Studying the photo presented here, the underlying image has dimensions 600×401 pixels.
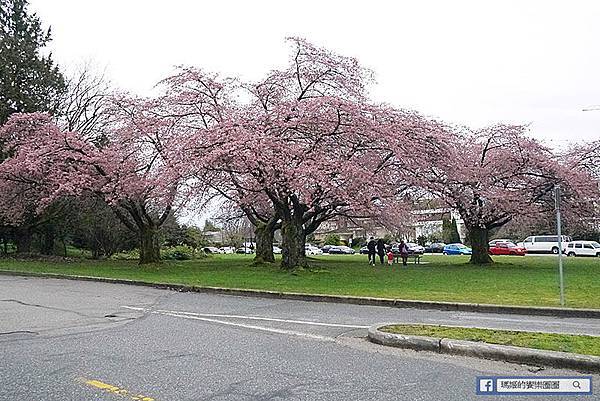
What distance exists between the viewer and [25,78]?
118 ft

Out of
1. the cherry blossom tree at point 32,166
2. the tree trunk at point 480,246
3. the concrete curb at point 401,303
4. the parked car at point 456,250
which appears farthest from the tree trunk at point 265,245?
the parked car at point 456,250

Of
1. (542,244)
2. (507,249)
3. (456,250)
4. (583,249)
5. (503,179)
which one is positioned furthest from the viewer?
(456,250)

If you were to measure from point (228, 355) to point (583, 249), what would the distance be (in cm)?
5441

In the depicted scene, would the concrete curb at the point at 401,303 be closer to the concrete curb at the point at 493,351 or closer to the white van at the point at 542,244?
the concrete curb at the point at 493,351

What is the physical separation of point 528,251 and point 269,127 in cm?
4596

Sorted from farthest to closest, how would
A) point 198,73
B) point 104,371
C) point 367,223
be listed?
point 367,223, point 198,73, point 104,371

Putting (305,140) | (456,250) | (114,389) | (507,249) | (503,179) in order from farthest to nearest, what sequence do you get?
1. (456,250)
2. (507,249)
3. (503,179)
4. (305,140)
5. (114,389)

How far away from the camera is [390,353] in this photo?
8445 mm

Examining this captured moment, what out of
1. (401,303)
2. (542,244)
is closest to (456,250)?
(542,244)

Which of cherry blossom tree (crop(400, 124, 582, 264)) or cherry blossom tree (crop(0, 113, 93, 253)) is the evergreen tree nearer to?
cherry blossom tree (crop(0, 113, 93, 253))

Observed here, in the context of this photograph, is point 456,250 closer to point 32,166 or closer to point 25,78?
point 25,78

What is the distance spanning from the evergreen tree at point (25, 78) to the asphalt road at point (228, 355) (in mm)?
24205

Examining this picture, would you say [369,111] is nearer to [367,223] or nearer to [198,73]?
[198,73]

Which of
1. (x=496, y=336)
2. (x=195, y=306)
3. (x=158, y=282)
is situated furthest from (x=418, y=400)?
(x=158, y=282)
